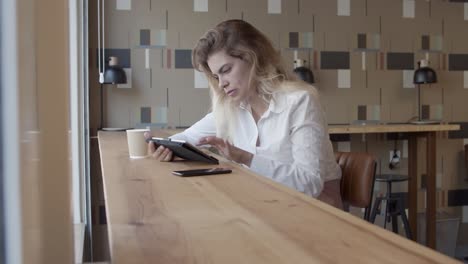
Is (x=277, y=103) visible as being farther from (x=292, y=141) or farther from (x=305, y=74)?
(x=305, y=74)

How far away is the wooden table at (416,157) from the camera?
378 cm

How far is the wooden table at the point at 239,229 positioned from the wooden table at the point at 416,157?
279 centimetres

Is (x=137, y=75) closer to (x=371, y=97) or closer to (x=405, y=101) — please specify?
(x=371, y=97)

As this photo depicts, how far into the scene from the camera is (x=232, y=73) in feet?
6.48

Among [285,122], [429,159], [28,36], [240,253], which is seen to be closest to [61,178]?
[28,36]

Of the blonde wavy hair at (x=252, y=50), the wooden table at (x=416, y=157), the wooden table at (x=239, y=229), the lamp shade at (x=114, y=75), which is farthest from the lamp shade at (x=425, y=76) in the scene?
the wooden table at (x=239, y=229)

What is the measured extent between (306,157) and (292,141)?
4.6 inches

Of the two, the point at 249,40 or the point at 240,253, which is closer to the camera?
the point at 240,253

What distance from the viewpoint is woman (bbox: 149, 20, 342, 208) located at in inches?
64.5

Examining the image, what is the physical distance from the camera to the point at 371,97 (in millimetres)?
4387

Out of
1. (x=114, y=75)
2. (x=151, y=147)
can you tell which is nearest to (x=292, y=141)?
(x=151, y=147)

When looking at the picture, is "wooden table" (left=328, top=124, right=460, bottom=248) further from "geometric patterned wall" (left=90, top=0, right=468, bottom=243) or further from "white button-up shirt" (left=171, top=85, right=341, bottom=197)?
"white button-up shirt" (left=171, top=85, right=341, bottom=197)

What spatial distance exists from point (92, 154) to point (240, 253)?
11.7 feet

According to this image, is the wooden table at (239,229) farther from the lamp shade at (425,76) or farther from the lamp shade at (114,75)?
the lamp shade at (425,76)
